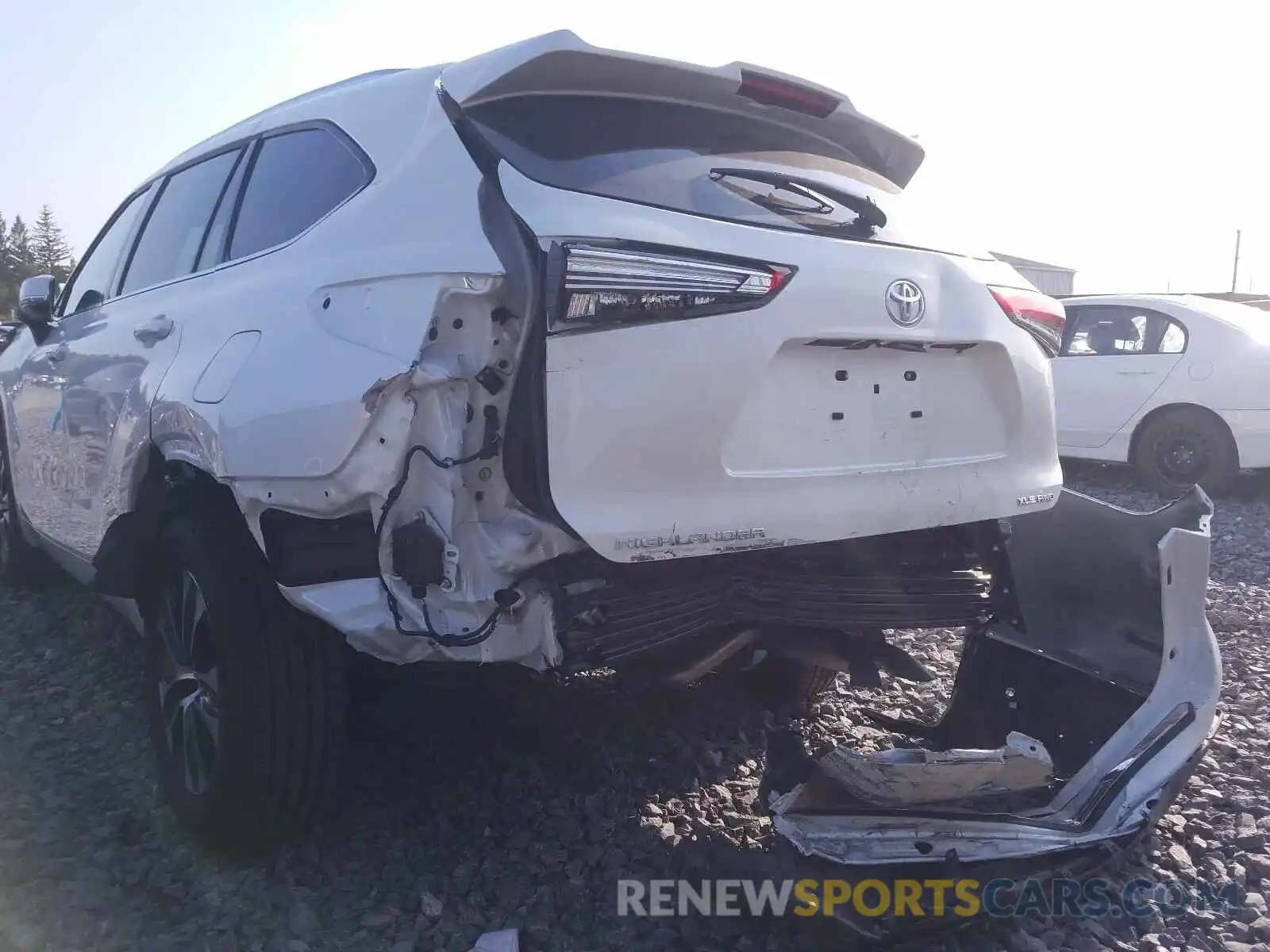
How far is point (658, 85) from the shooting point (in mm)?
2555

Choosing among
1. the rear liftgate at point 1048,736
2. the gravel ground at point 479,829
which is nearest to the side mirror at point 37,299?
the gravel ground at point 479,829

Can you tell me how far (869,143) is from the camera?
3.04 metres

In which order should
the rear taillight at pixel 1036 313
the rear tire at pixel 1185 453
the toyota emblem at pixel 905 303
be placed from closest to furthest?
the toyota emblem at pixel 905 303 → the rear taillight at pixel 1036 313 → the rear tire at pixel 1185 453

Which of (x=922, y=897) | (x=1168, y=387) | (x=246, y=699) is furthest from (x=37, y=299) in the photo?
(x=1168, y=387)

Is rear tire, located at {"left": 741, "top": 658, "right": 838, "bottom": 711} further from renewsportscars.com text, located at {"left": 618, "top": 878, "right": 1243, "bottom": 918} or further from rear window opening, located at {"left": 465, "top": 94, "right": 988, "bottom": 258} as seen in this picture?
rear window opening, located at {"left": 465, "top": 94, "right": 988, "bottom": 258}

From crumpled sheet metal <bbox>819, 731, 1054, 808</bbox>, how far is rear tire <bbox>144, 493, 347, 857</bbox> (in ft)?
4.07

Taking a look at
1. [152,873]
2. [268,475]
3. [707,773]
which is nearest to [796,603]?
[707,773]

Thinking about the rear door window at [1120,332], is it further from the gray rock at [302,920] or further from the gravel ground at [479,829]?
the gray rock at [302,920]

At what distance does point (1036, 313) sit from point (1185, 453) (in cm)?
612

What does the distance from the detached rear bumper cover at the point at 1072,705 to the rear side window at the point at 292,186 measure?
183cm

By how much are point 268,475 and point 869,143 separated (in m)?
1.89

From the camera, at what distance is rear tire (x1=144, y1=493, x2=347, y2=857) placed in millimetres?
2559

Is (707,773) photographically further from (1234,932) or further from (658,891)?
(1234,932)

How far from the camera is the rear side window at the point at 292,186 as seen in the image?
9.07 ft
